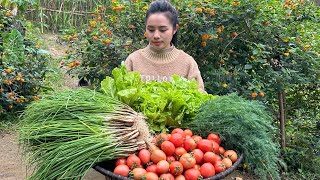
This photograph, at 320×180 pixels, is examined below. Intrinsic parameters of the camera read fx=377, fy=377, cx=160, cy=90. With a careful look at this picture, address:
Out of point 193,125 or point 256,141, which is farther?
point 193,125

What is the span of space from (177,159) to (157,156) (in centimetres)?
12

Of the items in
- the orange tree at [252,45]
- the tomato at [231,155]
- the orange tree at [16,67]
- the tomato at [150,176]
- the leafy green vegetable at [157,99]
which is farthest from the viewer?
the orange tree at [16,67]

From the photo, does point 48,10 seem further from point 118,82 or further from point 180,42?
point 118,82

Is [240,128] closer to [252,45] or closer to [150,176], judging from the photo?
[150,176]

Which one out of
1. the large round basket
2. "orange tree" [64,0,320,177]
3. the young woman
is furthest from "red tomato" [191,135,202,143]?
"orange tree" [64,0,320,177]

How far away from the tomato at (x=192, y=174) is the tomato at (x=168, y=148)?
0.12 meters

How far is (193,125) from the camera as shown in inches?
81.9

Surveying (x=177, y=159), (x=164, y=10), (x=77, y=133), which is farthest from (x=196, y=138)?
(x=164, y=10)

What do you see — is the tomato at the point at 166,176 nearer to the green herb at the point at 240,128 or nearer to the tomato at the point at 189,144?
the tomato at the point at 189,144

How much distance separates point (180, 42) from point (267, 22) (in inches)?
30.2

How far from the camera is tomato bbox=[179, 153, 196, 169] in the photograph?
1.78 metres

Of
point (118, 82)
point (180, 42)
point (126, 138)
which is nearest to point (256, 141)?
point (126, 138)

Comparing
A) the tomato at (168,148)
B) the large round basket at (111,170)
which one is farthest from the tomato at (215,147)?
the tomato at (168,148)

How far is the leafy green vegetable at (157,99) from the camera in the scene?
2.04 meters
